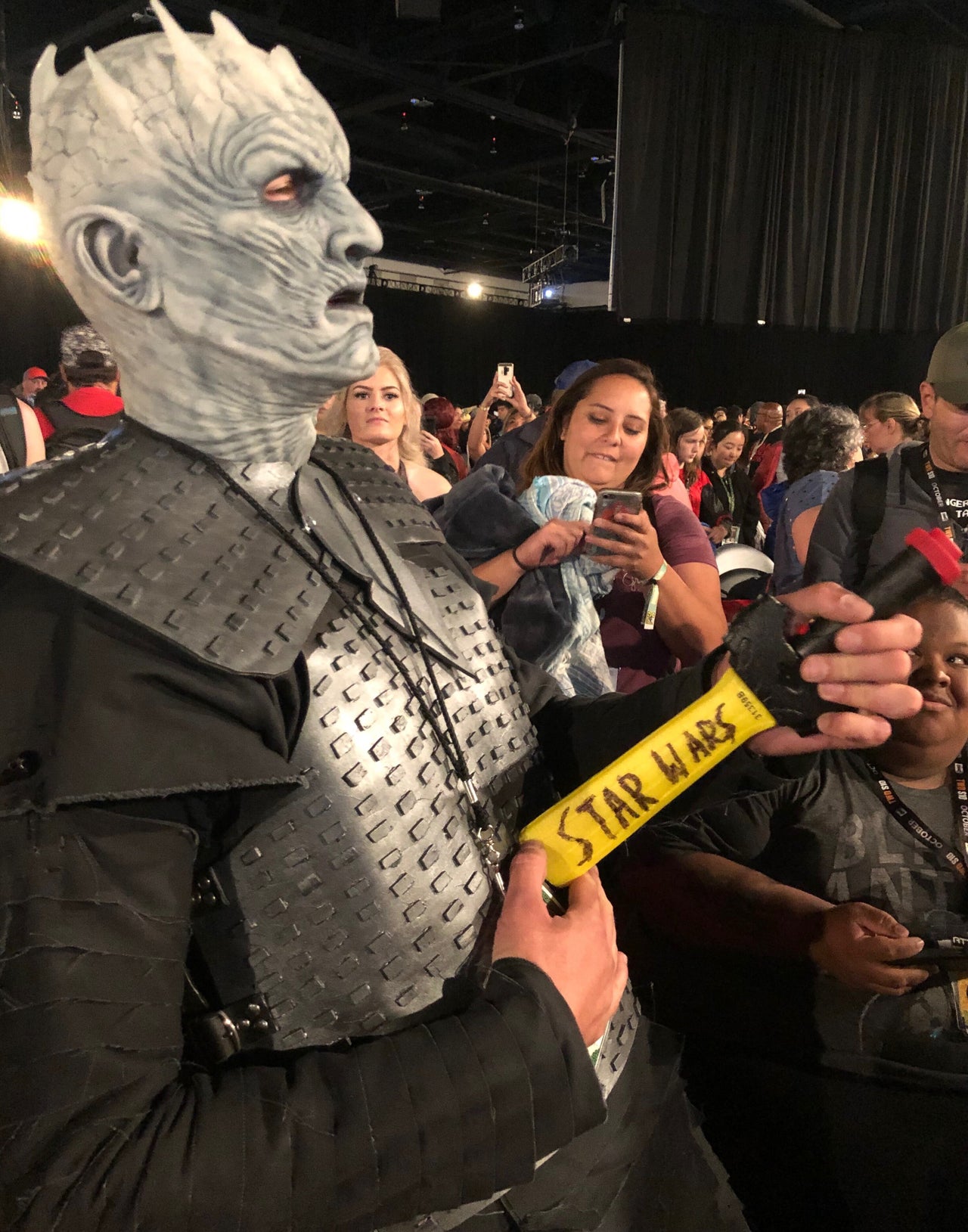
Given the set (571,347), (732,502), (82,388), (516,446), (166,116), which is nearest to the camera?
(166,116)

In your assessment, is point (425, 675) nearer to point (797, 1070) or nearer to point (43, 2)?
point (797, 1070)

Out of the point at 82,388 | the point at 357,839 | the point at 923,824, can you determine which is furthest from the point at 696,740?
the point at 82,388

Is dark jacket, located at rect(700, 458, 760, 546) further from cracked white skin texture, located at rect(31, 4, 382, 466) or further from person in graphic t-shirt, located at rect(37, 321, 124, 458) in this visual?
cracked white skin texture, located at rect(31, 4, 382, 466)

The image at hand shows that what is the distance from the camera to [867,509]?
Result: 2.23m

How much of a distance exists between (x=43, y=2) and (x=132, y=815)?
7.58 metres

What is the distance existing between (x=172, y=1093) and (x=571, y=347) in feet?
58.1

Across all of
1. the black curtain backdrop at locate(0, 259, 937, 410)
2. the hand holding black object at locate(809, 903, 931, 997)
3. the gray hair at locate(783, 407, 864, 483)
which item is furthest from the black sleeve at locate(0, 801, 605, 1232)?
the black curtain backdrop at locate(0, 259, 937, 410)

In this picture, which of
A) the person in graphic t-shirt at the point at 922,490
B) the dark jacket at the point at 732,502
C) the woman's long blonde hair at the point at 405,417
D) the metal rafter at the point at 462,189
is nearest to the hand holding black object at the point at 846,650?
the person in graphic t-shirt at the point at 922,490

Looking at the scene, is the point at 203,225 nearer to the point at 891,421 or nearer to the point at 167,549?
the point at 167,549

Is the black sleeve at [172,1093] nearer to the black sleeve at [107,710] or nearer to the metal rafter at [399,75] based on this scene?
the black sleeve at [107,710]

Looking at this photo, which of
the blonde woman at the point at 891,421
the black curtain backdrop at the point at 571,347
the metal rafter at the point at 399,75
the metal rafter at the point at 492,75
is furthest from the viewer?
the black curtain backdrop at the point at 571,347

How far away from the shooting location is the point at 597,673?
1.83m

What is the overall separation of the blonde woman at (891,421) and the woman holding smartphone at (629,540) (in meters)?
2.01

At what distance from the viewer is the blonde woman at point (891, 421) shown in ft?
12.1
